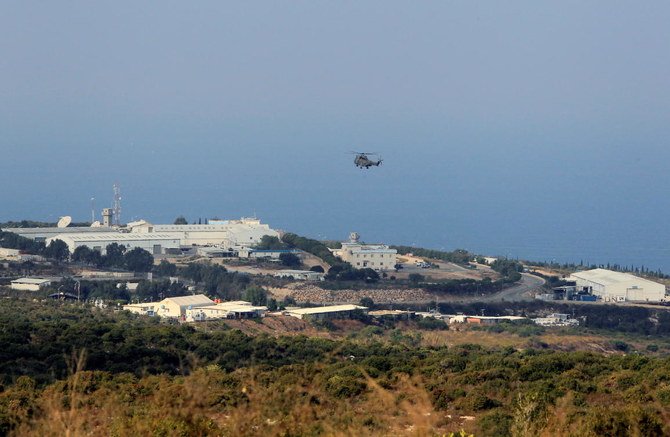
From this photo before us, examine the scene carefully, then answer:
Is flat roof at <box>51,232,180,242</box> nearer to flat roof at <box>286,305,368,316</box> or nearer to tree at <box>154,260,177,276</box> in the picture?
tree at <box>154,260,177,276</box>

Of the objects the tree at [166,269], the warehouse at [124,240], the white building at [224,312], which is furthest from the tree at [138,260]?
the white building at [224,312]

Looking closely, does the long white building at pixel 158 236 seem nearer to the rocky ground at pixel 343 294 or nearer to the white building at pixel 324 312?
the rocky ground at pixel 343 294

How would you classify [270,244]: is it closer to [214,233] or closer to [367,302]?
[214,233]

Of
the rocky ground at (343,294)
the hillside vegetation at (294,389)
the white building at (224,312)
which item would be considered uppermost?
the rocky ground at (343,294)

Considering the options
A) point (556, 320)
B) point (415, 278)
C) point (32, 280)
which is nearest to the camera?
point (556, 320)

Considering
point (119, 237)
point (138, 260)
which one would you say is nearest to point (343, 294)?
point (138, 260)

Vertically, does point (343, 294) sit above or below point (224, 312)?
above
